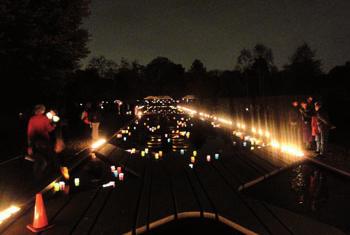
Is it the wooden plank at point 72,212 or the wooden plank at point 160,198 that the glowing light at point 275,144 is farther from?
the wooden plank at point 72,212

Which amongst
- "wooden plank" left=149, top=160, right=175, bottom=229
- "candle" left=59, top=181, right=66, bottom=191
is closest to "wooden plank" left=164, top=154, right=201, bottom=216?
"wooden plank" left=149, top=160, right=175, bottom=229

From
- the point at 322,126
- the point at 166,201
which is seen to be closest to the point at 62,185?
the point at 166,201

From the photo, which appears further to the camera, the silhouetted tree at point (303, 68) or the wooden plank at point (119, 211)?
the silhouetted tree at point (303, 68)

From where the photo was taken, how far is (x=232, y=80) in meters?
76.5

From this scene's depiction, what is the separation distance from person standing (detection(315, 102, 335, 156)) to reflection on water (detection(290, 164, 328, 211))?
5.69 feet

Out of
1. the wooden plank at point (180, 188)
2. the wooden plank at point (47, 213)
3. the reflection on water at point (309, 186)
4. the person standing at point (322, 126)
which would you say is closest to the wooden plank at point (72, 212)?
the wooden plank at point (47, 213)

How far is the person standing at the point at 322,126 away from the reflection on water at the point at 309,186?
5.69ft

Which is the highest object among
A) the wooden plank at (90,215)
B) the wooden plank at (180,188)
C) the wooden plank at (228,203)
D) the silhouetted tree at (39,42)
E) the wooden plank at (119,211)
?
the silhouetted tree at (39,42)

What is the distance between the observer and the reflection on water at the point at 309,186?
8891 mm

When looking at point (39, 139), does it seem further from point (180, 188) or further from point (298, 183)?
point (298, 183)

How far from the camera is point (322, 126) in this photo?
13312 millimetres

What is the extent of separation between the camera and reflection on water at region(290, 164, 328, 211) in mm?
8891

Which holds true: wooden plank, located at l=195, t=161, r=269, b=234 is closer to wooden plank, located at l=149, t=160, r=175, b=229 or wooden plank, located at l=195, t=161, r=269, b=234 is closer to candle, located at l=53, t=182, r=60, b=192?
wooden plank, located at l=149, t=160, r=175, b=229

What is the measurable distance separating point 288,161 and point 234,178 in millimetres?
3048
